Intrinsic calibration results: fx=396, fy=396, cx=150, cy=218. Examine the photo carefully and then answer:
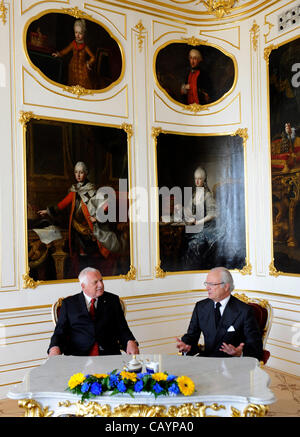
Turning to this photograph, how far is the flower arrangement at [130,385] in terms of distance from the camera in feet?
9.50

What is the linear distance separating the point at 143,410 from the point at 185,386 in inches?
14.0

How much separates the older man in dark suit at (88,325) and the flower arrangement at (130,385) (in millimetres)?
1574

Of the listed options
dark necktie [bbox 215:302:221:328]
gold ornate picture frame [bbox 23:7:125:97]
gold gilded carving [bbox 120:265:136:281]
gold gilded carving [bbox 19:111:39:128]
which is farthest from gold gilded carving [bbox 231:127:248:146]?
dark necktie [bbox 215:302:221:328]

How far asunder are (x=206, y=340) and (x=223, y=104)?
5.31 metres

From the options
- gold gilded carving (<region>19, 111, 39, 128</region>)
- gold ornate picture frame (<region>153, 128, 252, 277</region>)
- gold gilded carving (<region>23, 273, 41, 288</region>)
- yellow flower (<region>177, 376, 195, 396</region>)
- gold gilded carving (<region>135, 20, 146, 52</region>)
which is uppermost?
gold gilded carving (<region>135, 20, 146, 52</region>)

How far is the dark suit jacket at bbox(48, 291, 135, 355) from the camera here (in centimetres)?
464

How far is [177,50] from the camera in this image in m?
8.05

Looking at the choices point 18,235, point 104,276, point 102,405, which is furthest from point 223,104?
point 102,405

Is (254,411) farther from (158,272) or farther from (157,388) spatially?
(158,272)

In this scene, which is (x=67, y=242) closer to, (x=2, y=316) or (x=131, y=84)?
(x=2, y=316)

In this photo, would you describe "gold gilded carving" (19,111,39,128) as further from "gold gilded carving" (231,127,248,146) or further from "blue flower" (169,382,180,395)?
"blue flower" (169,382,180,395)

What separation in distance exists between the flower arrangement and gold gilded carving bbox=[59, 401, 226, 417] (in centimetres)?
10

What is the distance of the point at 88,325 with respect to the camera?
4668mm

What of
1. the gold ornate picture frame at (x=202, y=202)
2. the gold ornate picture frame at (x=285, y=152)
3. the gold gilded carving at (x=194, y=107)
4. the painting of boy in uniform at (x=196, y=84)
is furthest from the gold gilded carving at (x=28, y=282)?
the painting of boy in uniform at (x=196, y=84)
